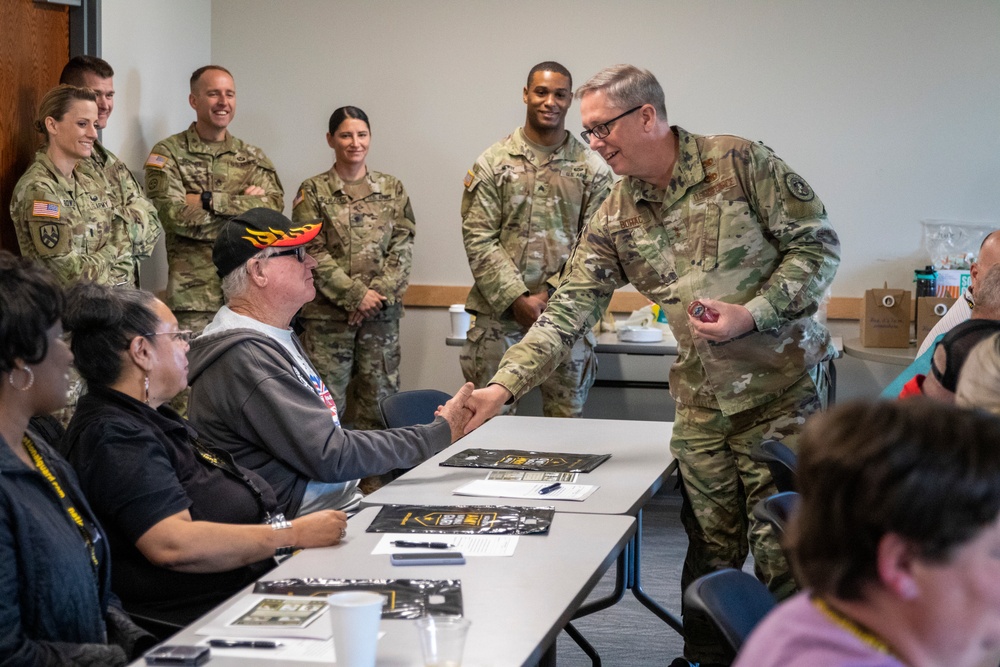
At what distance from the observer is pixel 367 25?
6.68 metres

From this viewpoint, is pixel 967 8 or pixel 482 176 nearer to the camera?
pixel 482 176

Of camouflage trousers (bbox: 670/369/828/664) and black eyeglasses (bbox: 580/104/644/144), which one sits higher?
black eyeglasses (bbox: 580/104/644/144)

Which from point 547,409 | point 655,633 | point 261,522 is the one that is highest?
point 261,522

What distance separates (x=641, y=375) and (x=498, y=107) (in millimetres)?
1874

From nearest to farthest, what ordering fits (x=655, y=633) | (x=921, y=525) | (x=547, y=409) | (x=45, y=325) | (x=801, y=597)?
1. (x=921, y=525)
2. (x=801, y=597)
3. (x=45, y=325)
4. (x=655, y=633)
5. (x=547, y=409)

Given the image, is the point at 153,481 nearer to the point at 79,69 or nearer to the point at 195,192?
the point at 79,69

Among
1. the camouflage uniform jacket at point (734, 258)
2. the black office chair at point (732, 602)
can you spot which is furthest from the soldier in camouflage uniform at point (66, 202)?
the black office chair at point (732, 602)

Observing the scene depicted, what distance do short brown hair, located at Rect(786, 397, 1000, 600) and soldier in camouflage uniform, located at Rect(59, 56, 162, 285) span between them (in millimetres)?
4389

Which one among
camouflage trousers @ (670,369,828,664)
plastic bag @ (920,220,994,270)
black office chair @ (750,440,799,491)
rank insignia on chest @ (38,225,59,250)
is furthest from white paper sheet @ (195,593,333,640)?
plastic bag @ (920,220,994,270)

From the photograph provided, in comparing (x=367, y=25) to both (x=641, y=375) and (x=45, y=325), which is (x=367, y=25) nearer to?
(x=641, y=375)

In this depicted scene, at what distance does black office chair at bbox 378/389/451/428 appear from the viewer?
12.0 ft

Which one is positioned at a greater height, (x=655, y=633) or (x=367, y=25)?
(x=367, y=25)

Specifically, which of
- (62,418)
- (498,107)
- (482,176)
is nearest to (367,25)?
(498,107)

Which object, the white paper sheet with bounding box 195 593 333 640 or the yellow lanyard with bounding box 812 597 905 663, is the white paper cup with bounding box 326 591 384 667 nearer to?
the white paper sheet with bounding box 195 593 333 640
